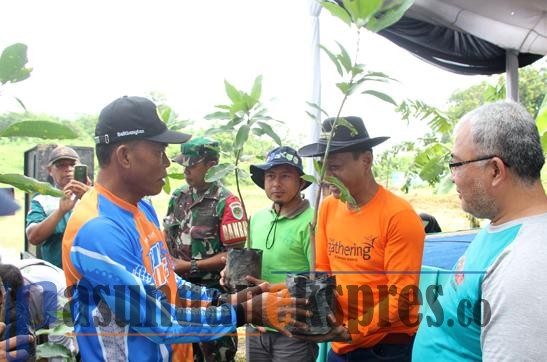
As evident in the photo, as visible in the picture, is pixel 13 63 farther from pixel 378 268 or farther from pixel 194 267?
pixel 194 267

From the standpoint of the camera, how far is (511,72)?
20.0 ft

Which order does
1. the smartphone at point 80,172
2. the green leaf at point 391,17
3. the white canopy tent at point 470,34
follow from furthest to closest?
the white canopy tent at point 470,34, the smartphone at point 80,172, the green leaf at point 391,17

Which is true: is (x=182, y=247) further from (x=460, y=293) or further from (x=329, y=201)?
(x=460, y=293)

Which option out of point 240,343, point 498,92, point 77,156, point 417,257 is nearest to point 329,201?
point 417,257

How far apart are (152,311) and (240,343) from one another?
3.50 meters

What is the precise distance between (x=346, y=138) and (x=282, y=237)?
631mm

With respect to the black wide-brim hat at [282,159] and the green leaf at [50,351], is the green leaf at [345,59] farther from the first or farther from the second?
the green leaf at [50,351]

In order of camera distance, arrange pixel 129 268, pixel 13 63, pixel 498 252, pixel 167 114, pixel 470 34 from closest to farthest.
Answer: pixel 13 63 < pixel 498 252 < pixel 129 268 < pixel 167 114 < pixel 470 34

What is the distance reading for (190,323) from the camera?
1613mm

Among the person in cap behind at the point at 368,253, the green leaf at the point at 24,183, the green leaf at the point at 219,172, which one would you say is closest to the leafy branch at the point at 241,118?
the green leaf at the point at 219,172

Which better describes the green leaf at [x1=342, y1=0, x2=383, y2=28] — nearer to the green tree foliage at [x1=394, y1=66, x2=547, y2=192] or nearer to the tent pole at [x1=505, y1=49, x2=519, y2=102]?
the green tree foliage at [x1=394, y1=66, x2=547, y2=192]

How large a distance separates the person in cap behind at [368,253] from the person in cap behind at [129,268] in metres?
0.34

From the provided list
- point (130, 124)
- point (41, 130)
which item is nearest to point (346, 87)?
point (130, 124)

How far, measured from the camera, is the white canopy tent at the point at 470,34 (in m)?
4.84
